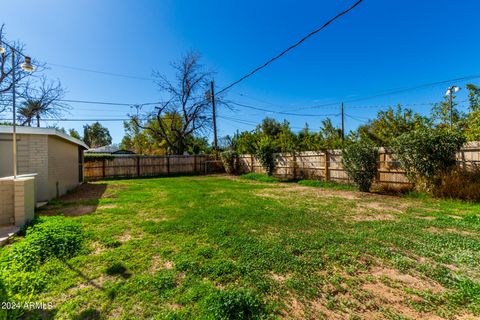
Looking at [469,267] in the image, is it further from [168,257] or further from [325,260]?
[168,257]

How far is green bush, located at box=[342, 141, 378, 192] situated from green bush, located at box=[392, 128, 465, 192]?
118cm

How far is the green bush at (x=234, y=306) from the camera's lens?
1.65 meters

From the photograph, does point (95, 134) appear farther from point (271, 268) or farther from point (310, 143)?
point (271, 268)

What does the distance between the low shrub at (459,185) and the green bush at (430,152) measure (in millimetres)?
133

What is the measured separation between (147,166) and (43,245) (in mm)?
13485

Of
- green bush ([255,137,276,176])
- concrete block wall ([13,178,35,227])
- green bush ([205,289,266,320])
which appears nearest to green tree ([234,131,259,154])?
green bush ([255,137,276,176])

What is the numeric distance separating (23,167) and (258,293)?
25.1 ft

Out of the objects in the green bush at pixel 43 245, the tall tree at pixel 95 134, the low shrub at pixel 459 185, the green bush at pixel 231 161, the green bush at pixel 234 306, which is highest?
the tall tree at pixel 95 134

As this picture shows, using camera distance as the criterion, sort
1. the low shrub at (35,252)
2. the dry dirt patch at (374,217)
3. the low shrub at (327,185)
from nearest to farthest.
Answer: the low shrub at (35,252) → the dry dirt patch at (374,217) → the low shrub at (327,185)

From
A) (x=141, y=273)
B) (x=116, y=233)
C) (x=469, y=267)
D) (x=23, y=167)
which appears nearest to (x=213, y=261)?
(x=141, y=273)

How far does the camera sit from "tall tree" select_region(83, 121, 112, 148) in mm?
45281

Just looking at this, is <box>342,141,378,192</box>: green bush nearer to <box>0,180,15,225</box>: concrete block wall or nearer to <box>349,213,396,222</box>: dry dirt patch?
<box>349,213,396,222</box>: dry dirt patch

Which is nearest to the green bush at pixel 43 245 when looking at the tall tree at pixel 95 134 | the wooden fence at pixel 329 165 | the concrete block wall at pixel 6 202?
the concrete block wall at pixel 6 202

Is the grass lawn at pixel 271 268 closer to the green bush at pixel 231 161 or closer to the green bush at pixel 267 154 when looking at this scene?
the green bush at pixel 267 154
